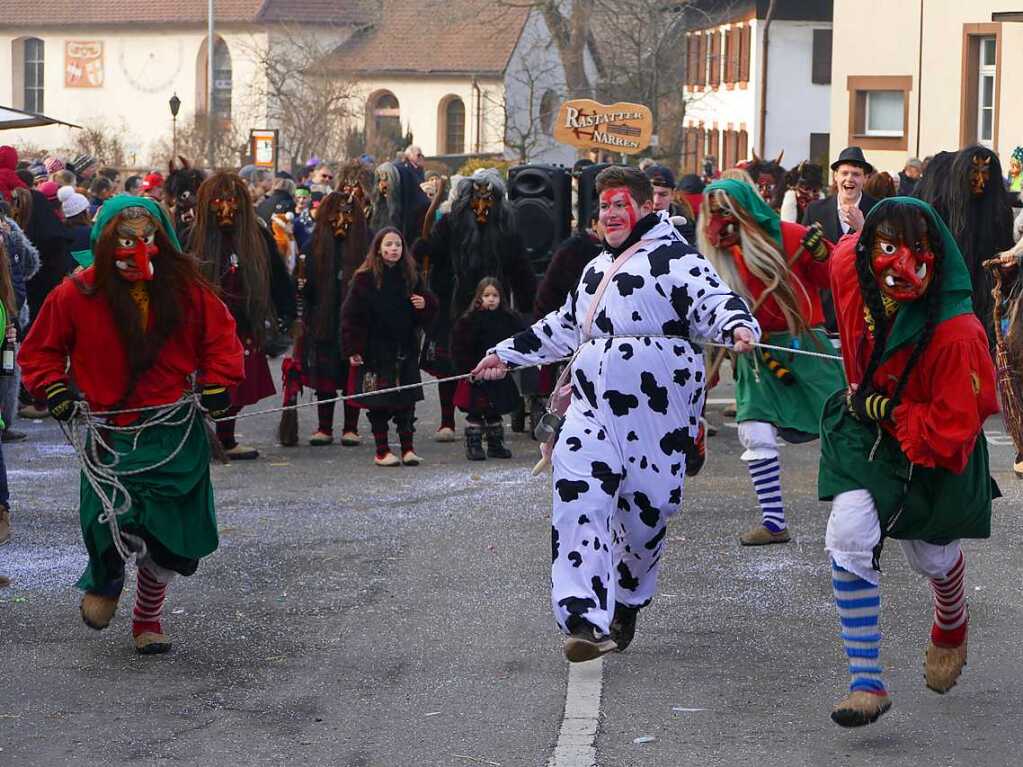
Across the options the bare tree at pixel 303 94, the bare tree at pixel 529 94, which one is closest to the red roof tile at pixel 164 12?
the bare tree at pixel 303 94

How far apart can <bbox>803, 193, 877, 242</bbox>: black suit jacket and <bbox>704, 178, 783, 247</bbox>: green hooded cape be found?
2940mm

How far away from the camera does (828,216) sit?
12914 millimetres

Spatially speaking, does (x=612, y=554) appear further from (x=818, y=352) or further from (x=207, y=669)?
(x=818, y=352)

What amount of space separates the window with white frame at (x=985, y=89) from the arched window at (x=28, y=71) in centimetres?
5948

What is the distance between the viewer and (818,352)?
9.62 meters

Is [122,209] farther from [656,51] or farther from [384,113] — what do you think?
[384,113]

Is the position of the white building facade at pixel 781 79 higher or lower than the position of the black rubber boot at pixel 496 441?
higher

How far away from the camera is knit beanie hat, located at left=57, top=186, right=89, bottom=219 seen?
629 inches

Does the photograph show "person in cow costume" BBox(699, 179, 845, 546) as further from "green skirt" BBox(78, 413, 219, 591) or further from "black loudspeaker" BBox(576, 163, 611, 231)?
"black loudspeaker" BBox(576, 163, 611, 231)

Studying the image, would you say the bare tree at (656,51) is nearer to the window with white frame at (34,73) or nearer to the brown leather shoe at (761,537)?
the window with white frame at (34,73)

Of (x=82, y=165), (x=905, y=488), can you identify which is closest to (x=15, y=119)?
(x=82, y=165)

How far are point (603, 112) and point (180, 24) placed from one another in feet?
210

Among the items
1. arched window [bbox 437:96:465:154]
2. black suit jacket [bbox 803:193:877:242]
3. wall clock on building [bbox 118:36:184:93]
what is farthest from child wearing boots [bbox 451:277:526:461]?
wall clock on building [bbox 118:36:184:93]

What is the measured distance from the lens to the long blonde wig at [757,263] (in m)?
9.53
